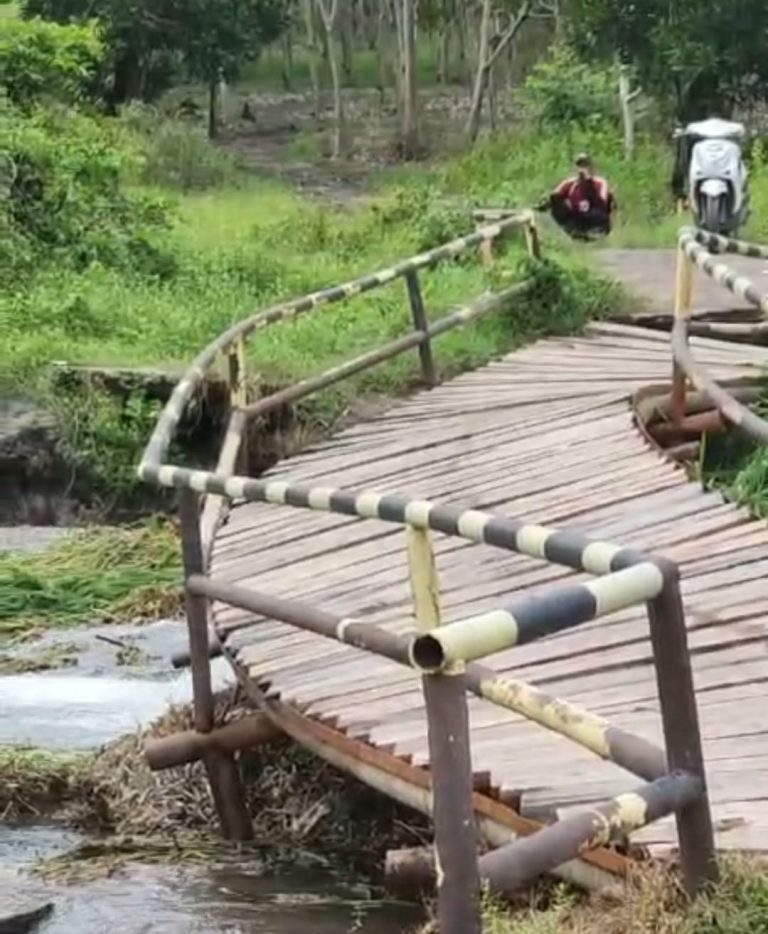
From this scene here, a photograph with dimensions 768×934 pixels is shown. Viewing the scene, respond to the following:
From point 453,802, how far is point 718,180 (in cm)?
1297

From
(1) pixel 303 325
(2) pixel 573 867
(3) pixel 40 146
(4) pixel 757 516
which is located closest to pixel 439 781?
(2) pixel 573 867

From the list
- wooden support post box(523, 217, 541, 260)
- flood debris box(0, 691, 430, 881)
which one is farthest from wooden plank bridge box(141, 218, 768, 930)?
wooden support post box(523, 217, 541, 260)

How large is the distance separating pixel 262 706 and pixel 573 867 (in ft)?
6.35

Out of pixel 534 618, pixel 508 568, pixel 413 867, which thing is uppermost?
pixel 534 618

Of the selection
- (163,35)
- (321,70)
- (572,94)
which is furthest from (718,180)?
(321,70)

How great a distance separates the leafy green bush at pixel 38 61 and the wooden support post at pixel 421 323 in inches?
410

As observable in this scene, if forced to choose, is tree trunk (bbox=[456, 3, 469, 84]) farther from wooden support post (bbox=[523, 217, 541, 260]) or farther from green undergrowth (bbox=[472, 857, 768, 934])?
green undergrowth (bbox=[472, 857, 768, 934])

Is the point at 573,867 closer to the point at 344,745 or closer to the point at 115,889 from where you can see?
the point at 344,745

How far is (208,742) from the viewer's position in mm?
6598

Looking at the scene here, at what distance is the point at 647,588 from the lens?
3730mm

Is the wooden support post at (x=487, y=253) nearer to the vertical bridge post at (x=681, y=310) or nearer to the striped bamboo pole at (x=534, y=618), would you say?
the vertical bridge post at (x=681, y=310)

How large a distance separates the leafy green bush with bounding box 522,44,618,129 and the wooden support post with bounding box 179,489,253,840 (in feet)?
68.2

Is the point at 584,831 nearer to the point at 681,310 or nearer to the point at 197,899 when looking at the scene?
the point at 197,899

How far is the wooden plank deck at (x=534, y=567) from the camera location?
520 cm
